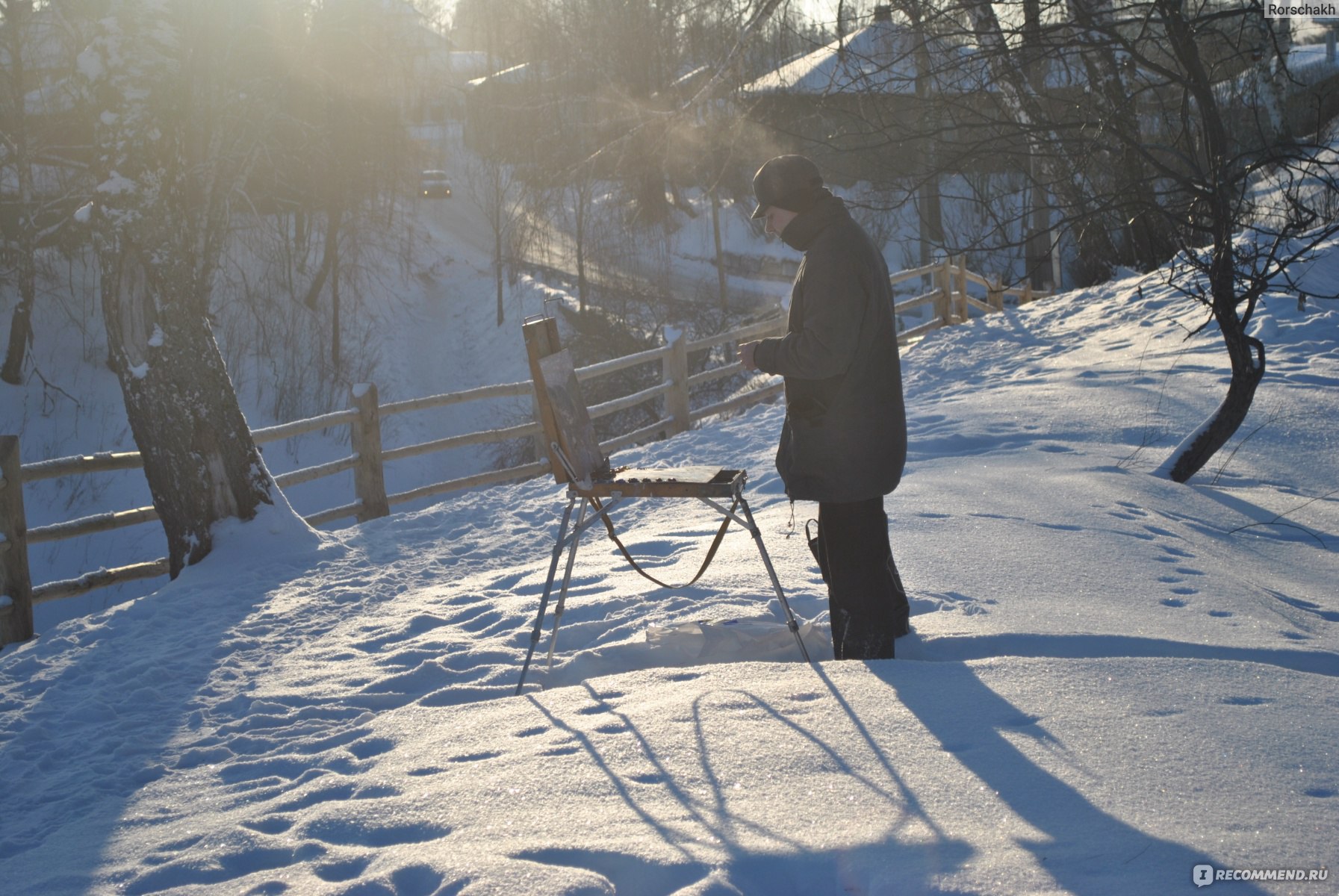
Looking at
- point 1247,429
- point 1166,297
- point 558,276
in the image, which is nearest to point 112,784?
point 1247,429

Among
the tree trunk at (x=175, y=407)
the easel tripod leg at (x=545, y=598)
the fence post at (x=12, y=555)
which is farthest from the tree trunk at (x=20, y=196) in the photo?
the easel tripod leg at (x=545, y=598)

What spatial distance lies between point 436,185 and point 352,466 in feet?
107

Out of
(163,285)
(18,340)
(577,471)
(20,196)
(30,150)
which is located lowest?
(577,471)

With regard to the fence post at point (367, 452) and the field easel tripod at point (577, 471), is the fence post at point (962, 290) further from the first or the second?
the field easel tripod at point (577, 471)

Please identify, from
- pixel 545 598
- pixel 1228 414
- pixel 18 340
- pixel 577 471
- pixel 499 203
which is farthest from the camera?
pixel 499 203

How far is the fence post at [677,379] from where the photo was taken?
11531 millimetres

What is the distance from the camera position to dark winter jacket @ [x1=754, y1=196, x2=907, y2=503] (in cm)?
350

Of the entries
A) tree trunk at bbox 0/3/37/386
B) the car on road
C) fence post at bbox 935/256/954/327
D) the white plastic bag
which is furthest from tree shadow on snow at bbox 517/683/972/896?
the car on road

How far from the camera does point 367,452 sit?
27.7 ft

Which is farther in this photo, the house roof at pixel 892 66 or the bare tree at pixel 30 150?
the bare tree at pixel 30 150

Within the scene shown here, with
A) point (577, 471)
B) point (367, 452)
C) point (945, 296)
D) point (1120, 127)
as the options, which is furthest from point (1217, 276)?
point (945, 296)

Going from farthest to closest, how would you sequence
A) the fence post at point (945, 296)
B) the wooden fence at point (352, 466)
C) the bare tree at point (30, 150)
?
the fence post at point (945, 296) < the bare tree at point (30, 150) < the wooden fence at point (352, 466)

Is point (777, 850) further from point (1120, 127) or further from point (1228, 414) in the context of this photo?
point (1120, 127)

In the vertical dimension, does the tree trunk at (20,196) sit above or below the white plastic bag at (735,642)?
above
